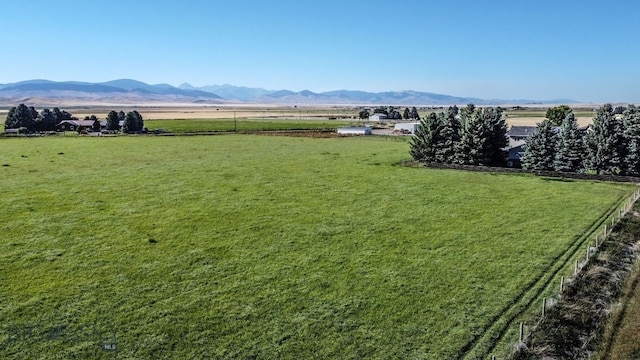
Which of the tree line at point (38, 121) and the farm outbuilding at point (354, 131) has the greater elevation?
the tree line at point (38, 121)

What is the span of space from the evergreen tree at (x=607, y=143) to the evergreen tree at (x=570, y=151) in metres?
1.08

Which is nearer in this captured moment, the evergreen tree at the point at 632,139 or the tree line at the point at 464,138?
the evergreen tree at the point at 632,139

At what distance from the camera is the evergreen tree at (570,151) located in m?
46.2

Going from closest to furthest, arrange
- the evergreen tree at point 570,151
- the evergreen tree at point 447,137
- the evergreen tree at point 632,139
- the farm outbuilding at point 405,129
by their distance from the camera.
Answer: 1. the evergreen tree at point 632,139
2. the evergreen tree at point 570,151
3. the evergreen tree at point 447,137
4. the farm outbuilding at point 405,129

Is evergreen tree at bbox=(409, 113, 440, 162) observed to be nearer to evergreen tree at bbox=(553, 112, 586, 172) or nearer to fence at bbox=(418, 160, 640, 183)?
fence at bbox=(418, 160, 640, 183)

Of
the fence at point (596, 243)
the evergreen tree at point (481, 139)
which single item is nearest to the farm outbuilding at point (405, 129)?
the evergreen tree at point (481, 139)

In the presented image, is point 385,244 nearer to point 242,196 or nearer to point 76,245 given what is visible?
point 242,196

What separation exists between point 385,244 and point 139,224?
47.7ft

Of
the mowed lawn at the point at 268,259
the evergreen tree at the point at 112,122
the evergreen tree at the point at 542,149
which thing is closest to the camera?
the mowed lawn at the point at 268,259

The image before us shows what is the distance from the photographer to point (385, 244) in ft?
74.6

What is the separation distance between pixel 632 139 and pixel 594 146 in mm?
3343

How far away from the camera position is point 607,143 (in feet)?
144

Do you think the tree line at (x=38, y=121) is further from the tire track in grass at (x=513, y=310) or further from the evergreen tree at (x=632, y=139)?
the tire track in grass at (x=513, y=310)

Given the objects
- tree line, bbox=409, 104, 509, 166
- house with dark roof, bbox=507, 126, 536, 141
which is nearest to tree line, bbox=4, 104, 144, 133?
tree line, bbox=409, 104, 509, 166
